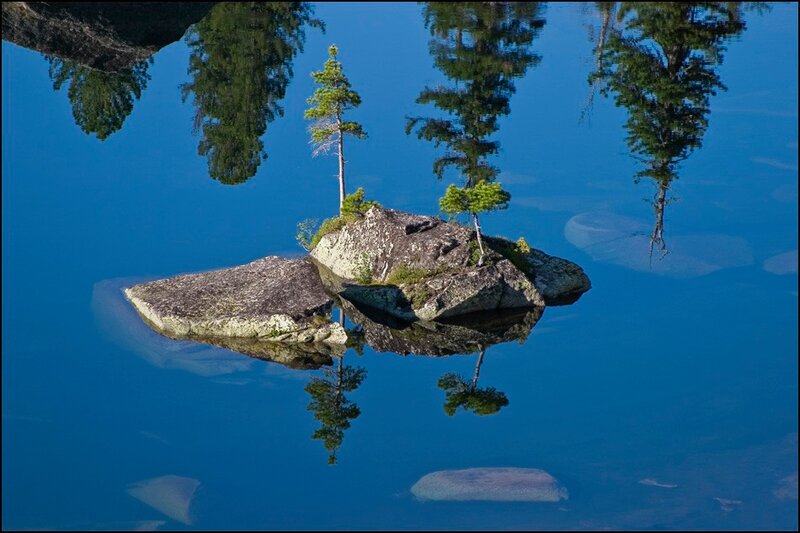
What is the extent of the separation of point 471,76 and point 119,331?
17.5 m

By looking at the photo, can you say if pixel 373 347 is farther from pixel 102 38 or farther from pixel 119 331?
pixel 102 38

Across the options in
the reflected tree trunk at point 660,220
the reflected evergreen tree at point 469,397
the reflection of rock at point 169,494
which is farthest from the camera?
the reflected tree trunk at point 660,220

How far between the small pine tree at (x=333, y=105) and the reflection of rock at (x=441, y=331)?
5307 mm

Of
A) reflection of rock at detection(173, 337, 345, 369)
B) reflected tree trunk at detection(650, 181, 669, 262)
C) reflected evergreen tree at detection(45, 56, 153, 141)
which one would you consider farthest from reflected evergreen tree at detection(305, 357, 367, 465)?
reflected evergreen tree at detection(45, 56, 153, 141)

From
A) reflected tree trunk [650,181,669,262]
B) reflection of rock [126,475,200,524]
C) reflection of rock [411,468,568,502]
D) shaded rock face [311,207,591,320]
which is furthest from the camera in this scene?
reflected tree trunk [650,181,669,262]

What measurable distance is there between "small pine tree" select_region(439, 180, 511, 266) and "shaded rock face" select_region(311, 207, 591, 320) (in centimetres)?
75

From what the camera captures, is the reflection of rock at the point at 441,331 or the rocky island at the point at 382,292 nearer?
the reflection of rock at the point at 441,331

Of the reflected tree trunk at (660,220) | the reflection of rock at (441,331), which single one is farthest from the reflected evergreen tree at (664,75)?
the reflection of rock at (441,331)

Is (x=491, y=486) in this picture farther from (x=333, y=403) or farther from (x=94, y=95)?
(x=94, y=95)

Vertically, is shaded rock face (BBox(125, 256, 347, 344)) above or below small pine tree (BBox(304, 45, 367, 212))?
below

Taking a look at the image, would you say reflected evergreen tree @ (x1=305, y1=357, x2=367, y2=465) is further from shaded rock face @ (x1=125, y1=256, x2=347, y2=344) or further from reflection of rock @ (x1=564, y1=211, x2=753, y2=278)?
reflection of rock @ (x1=564, y1=211, x2=753, y2=278)

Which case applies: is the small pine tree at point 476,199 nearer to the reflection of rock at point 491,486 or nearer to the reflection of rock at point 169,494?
the reflection of rock at point 491,486

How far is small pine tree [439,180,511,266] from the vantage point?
32.7m

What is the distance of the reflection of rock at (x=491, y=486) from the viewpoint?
981 inches
